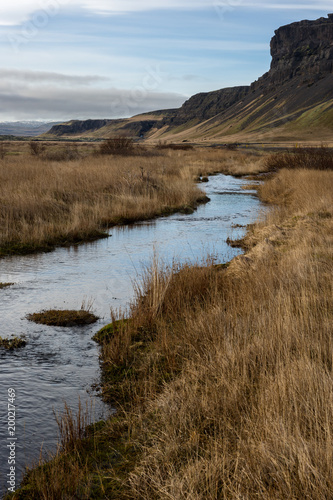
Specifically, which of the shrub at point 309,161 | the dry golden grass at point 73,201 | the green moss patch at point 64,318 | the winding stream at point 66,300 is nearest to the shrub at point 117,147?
the shrub at point 309,161

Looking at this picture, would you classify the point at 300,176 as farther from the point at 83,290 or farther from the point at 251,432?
the point at 251,432

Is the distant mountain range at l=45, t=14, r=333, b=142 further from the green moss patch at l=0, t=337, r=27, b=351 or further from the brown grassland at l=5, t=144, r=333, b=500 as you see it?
the green moss patch at l=0, t=337, r=27, b=351

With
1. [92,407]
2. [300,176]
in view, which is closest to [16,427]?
[92,407]

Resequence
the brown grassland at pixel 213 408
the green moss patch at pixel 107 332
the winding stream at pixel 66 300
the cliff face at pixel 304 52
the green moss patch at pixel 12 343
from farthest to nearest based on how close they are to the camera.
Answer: the cliff face at pixel 304 52, the green moss patch at pixel 107 332, the green moss patch at pixel 12 343, the winding stream at pixel 66 300, the brown grassland at pixel 213 408

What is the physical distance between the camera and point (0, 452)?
3.45m

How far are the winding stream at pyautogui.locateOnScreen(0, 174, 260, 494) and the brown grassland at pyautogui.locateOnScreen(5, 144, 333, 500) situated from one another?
0.30 meters

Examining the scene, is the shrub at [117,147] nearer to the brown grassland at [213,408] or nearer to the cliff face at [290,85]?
the brown grassland at [213,408]

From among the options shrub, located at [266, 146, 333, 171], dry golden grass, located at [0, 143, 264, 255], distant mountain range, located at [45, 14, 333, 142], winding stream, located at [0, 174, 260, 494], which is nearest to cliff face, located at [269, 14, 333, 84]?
distant mountain range, located at [45, 14, 333, 142]

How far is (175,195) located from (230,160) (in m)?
22.0

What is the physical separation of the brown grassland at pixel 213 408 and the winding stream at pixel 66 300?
303 millimetres

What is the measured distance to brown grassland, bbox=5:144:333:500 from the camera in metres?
2.50

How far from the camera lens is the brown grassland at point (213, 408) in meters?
2.50

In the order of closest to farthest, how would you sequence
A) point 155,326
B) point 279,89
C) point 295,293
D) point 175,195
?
point 295,293 → point 155,326 → point 175,195 → point 279,89

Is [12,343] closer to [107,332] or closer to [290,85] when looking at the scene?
[107,332]
